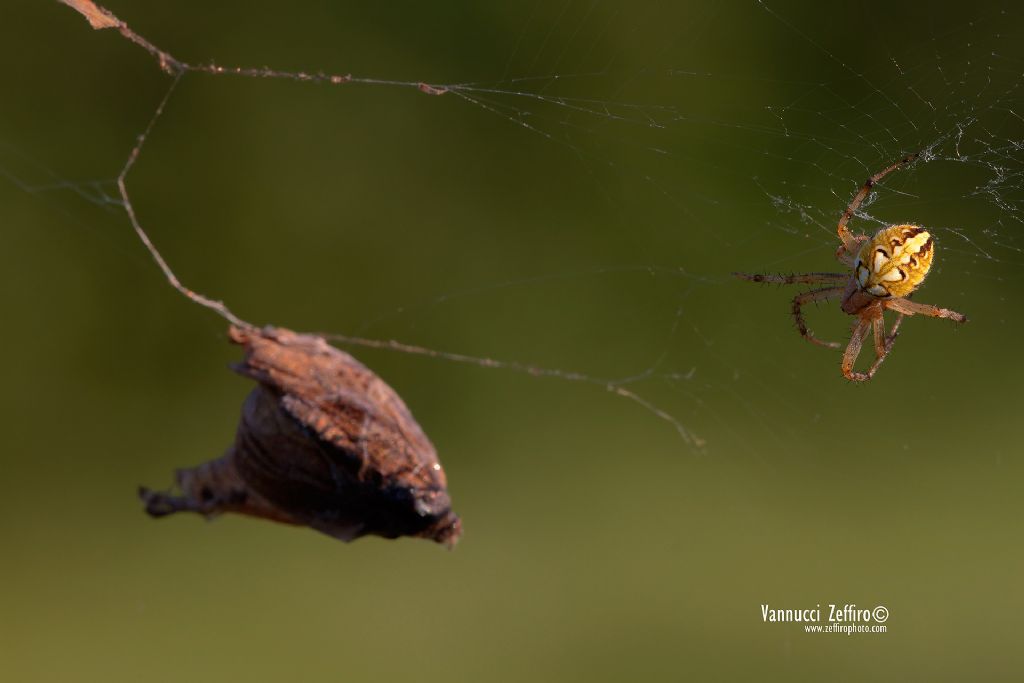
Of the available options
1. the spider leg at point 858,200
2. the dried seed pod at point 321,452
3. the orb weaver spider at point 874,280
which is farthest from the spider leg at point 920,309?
the dried seed pod at point 321,452

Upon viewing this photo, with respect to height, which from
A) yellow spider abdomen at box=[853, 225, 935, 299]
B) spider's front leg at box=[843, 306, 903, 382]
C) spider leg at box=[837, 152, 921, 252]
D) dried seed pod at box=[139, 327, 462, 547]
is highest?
spider leg at box=[837, 152, 921, 252]

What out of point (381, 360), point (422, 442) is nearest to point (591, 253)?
point (381, 360)

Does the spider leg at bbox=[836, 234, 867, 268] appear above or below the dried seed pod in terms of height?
above

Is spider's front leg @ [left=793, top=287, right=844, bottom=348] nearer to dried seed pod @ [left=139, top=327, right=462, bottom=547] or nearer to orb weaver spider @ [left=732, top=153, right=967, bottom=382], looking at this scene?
orb weaver spider @ [left=732, top=153, right=967, bottom=382]

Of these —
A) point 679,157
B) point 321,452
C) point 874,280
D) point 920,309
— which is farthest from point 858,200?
point 321,452

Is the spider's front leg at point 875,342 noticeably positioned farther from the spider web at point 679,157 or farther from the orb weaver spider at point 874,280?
the spider web at point 679,157

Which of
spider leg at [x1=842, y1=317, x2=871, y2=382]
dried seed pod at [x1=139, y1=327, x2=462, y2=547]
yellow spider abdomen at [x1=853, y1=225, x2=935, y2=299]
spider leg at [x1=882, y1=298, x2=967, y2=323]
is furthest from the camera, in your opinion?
spider leg at [x1=842, y1=317, x2=871, y2=382]

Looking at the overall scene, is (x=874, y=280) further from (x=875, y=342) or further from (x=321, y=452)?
(x=321, y=452)

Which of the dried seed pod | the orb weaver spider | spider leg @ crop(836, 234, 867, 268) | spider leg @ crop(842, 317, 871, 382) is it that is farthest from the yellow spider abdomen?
the dried seed pod
